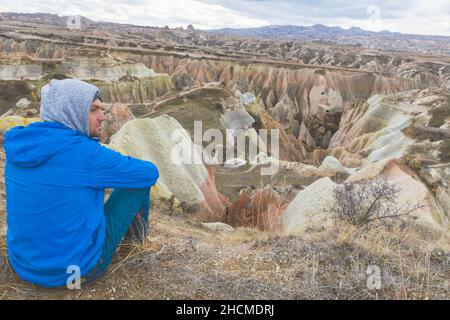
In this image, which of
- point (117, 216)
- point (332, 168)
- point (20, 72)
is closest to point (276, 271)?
point (117, 216)

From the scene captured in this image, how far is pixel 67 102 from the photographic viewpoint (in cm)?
242

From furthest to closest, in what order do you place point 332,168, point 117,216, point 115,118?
point 115,118 → point 332,168 → point 117,216

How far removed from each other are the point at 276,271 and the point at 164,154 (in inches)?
257

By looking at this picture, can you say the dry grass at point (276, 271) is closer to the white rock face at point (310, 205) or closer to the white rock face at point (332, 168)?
the white rock face at point (310, 205)

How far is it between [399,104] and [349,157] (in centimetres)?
842

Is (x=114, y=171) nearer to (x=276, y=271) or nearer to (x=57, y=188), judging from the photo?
(x=57, y=188)

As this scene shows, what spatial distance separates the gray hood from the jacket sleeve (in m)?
0.22

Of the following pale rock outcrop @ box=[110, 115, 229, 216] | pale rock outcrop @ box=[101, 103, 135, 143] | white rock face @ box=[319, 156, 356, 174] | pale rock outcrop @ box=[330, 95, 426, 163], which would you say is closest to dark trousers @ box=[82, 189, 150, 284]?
pale rock outcrop @ box=[110, 115, 229, 216]

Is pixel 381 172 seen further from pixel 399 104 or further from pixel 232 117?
pixel 399 104

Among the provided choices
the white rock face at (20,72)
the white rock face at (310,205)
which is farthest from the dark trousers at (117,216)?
the white rock face at (20,72)

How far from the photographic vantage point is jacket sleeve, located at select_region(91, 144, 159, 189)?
2438 mm

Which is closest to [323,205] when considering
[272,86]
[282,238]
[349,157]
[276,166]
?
[282,238]

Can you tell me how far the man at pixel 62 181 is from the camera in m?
2.39

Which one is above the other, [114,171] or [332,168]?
[114,171]
